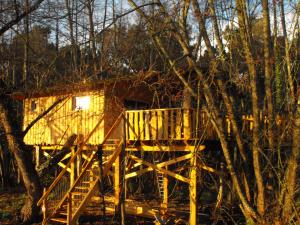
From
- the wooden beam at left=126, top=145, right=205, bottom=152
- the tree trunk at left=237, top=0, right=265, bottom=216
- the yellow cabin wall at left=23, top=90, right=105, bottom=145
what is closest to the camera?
the tree trunk at left=237, top=0, right=265, bottom=216

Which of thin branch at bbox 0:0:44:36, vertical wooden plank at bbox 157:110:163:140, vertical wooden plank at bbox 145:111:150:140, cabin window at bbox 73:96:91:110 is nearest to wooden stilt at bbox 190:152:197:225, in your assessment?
vertical wooden plank at bbox 157:110:163:140

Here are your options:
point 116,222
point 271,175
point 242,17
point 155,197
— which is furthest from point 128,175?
point 242,17

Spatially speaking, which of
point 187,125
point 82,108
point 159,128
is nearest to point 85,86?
point 82,108

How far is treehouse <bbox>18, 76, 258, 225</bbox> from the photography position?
1153cm

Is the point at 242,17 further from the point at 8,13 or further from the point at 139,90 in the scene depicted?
the point at 139,90

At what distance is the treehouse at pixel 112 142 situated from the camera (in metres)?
11.5

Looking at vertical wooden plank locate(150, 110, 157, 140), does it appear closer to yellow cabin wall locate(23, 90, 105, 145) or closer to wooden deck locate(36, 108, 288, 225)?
wooden deck locate(36, 108, 288, 225)

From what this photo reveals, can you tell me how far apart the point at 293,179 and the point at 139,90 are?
10512mm

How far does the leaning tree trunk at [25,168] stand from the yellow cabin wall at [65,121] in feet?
10.3

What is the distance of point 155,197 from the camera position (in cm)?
1783

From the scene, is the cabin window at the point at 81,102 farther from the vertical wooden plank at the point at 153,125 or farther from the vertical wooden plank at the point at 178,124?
the vertical wooden plank at the point at 178,124

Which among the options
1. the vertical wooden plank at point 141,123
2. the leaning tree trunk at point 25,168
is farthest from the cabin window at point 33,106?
the vertical wooden plank at point 141,123

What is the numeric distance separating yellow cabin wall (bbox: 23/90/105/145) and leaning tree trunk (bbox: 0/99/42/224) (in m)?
3.13

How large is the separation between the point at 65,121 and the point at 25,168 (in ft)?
17.3
